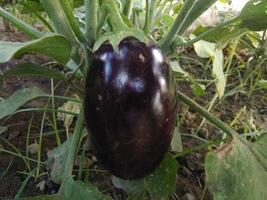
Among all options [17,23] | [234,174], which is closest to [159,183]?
[234,174]

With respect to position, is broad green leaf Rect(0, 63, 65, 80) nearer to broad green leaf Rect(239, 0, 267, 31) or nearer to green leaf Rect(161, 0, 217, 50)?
green leaf Rect(161, 0, 217, 50)

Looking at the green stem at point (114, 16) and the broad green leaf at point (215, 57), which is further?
the broad green leaf at point (215, 57)

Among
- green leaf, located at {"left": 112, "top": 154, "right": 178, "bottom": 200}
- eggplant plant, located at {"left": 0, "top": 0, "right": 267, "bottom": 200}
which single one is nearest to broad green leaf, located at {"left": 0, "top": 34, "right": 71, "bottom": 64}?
eggplant plant, located at {"left": 0, "top": 0, "right": 267, "bottom": 200}

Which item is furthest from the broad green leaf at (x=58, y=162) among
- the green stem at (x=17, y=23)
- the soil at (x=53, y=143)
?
the green stem at (x=17, y=23)

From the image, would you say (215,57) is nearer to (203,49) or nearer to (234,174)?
(203,49)

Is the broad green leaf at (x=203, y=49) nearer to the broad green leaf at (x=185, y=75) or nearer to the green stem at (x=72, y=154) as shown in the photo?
the broad green leaf at (x=185, y=75)

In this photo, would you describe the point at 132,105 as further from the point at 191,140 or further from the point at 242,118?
the point at 242,118
